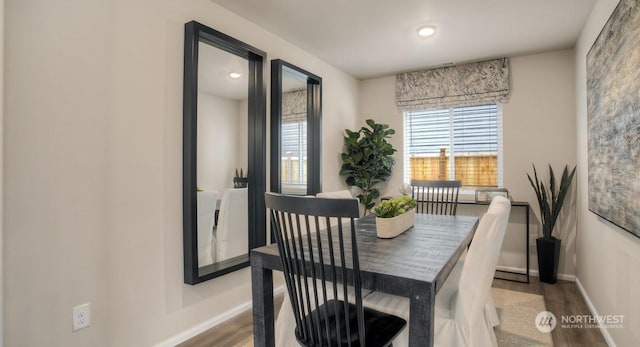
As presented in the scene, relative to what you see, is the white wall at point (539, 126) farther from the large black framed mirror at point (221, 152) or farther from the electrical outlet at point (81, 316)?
the electrical outlet at point (81, 316)

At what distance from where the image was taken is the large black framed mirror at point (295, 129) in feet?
9.86

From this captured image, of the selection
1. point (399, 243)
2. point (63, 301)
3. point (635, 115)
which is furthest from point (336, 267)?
point (635, 115)

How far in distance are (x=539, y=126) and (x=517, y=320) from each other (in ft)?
7.20

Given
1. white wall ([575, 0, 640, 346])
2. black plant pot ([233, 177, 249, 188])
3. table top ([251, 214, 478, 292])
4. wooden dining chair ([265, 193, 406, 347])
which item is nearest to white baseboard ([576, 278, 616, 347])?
white wall ([575, 0, 640, 346])

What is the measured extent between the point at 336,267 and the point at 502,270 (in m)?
3.26

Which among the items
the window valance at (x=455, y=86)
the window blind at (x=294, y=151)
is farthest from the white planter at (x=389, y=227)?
the window valance at (x=455, y=86)

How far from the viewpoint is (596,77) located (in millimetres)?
2348

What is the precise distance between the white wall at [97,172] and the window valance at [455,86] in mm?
2741

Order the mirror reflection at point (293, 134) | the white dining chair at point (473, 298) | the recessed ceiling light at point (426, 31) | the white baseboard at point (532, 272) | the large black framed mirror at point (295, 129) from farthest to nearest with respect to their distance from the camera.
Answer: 1. the white baseboard at point (532, 272)
2. the mirror reflection at point (293, 134)
3. the large black framed mirror at point (295, 129)
4. the recessed ceiling light at point (426, 31)
5. the white dining chair at point (473, 298)

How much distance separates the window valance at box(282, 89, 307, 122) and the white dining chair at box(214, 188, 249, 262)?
97 centimetres

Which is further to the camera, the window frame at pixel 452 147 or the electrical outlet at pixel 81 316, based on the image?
the window frame at pixel 452 147

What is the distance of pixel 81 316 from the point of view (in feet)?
5.62

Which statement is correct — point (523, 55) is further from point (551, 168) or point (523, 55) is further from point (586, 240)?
point (586, 240)

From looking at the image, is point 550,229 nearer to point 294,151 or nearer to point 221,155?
point 294,151
